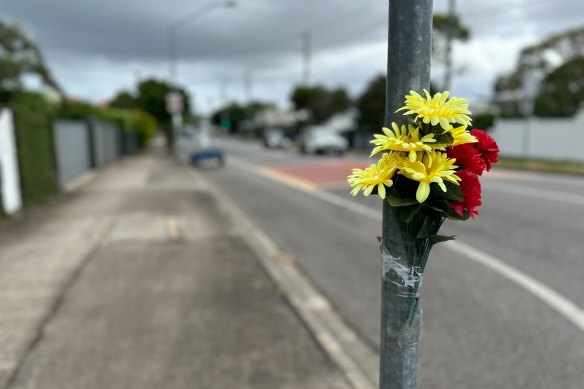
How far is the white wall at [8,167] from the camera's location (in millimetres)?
9148

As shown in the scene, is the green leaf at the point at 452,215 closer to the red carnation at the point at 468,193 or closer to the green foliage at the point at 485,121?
the red carnation at the point at 468,193

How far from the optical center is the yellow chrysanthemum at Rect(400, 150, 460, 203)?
1.33 metres

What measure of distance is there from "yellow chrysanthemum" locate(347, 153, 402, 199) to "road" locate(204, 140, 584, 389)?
2634 millimetres

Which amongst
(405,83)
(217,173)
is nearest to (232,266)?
(405,83)

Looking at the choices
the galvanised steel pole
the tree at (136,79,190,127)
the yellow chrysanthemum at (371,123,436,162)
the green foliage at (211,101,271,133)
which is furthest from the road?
the green foliage at (211,101,271,133)

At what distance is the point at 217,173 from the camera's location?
2197cm

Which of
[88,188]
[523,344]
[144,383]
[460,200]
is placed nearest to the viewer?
[460,200]

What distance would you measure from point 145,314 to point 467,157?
408cm

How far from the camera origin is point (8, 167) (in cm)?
939

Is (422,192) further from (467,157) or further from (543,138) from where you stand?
(543,138)

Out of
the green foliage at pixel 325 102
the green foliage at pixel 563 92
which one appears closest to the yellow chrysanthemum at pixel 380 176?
the green foliage at pixel 563 92

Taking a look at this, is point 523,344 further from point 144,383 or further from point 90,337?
point 90,337

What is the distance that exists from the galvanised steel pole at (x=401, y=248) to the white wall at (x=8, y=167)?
936 centimetres

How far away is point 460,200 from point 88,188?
1488 centimetres
